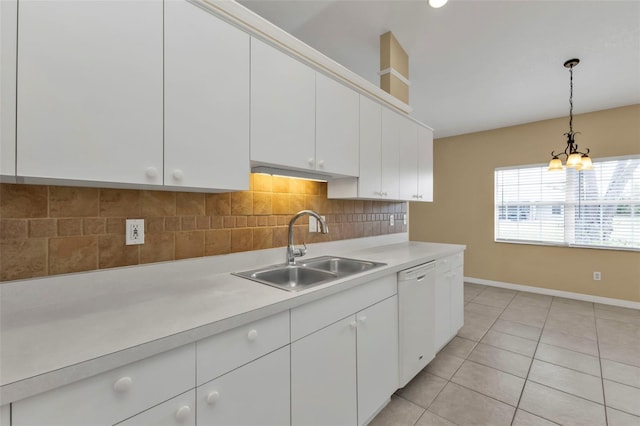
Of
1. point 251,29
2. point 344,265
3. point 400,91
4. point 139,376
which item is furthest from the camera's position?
point 400,91

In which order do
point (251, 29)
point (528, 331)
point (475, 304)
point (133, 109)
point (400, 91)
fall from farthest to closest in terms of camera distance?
point (475, 304), point (528, 331), point (400, 91), point (251, 29), point (133, 109)

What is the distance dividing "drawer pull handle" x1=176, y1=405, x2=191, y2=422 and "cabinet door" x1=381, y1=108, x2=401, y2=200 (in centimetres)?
196

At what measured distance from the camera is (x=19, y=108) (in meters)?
0.82

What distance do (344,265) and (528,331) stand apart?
2441 mm

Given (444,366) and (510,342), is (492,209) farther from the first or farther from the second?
(444,366)

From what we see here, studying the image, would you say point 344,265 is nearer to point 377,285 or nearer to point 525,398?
point 377,285

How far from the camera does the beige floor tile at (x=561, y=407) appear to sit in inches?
68.4

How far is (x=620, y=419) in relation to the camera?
5.70 feet

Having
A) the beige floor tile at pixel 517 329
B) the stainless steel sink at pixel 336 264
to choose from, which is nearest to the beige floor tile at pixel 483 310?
the beige floor tile at pixel 517 329

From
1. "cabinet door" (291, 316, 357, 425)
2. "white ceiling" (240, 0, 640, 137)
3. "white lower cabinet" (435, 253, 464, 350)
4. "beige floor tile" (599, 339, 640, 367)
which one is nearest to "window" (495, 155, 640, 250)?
"white ceiling" (240, 0, 640, 137)

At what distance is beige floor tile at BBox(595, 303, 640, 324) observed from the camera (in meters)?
3.30

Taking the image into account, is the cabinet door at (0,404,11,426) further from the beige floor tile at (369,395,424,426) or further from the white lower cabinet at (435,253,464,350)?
the white lower cabinet at (435,253,464,350)

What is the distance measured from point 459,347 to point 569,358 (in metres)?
0.90

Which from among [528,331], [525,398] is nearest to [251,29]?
[525,398]
